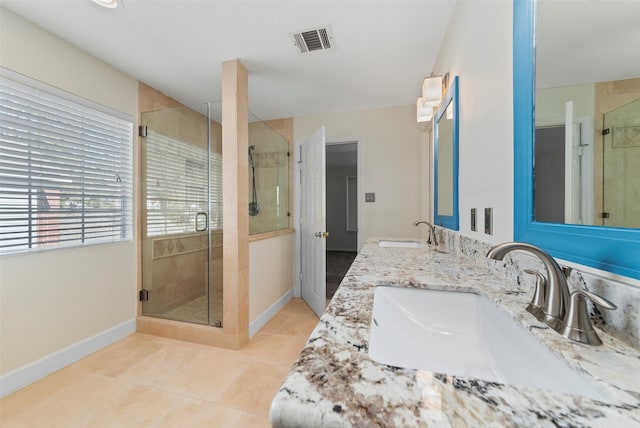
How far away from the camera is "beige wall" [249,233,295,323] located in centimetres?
223

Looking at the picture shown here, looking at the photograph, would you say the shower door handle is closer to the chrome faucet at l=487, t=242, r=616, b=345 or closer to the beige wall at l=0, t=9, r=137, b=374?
the beige wall at l=0, t=9, r=137, b=374

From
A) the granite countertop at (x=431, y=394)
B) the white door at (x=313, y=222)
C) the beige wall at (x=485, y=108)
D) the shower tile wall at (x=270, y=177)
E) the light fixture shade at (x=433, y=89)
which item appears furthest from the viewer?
the shower tile wall at (x=270, y=177)

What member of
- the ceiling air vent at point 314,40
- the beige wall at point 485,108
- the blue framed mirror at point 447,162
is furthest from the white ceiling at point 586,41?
the ceiling air vent at point 314,40

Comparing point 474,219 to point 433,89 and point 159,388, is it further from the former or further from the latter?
point 159,388

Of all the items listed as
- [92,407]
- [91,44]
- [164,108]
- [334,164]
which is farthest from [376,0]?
[334,164]

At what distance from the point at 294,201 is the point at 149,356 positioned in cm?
203

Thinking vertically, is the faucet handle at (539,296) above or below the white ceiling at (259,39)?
below

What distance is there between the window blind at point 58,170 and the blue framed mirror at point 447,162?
2605 mm

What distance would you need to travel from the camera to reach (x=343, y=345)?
435 millimetres

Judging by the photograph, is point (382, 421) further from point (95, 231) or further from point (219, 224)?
point (95, 231)

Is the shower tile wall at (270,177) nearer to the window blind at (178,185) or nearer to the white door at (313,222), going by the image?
the white door at (313,222)

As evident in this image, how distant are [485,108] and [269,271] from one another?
2.20 metres

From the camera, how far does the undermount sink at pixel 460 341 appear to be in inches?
17.8

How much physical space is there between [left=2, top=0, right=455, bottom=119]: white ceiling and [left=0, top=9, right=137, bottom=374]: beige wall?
0.37 ft
